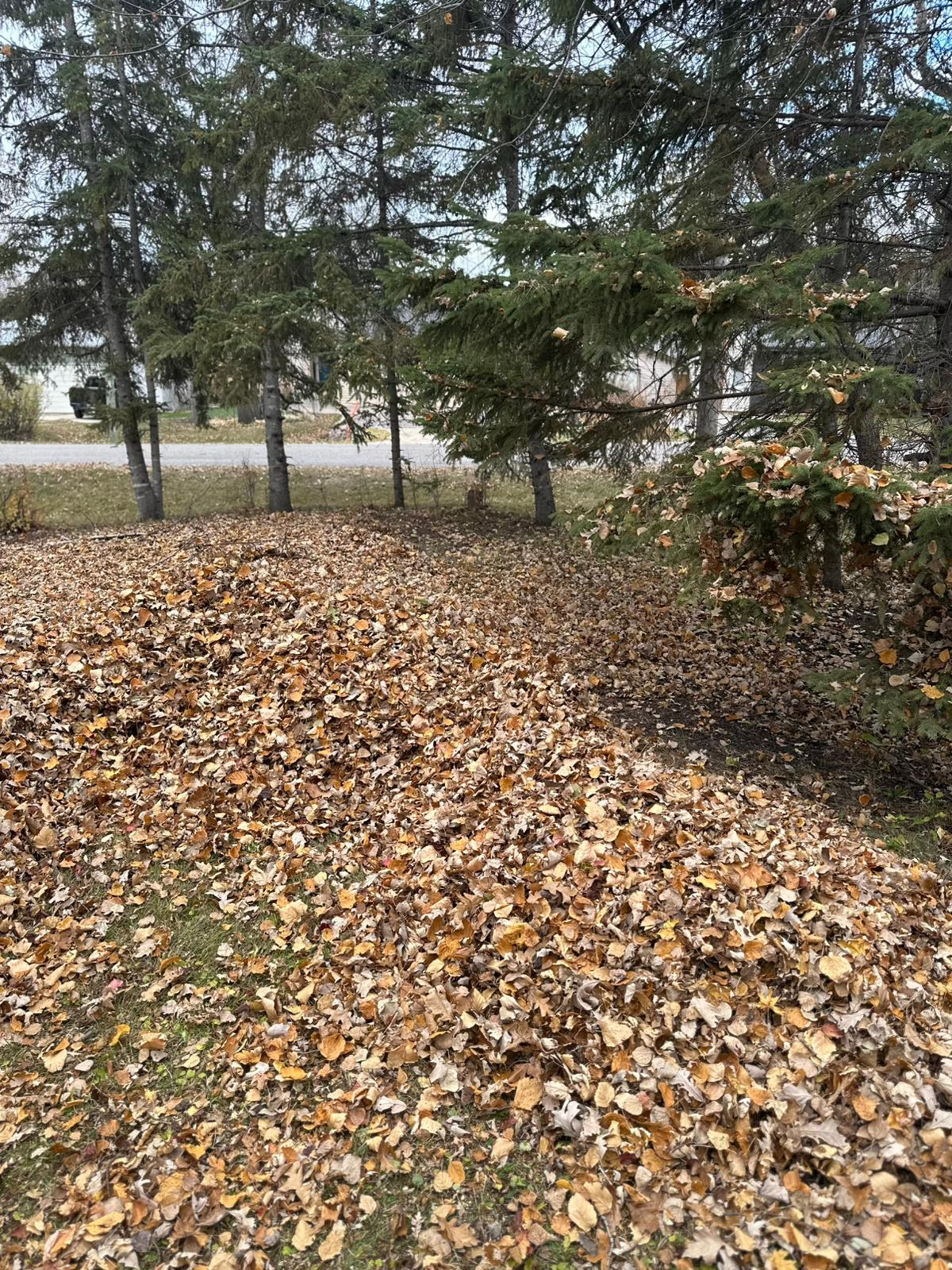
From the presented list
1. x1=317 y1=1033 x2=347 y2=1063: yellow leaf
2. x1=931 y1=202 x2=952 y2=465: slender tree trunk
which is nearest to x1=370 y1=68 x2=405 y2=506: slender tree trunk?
x1=931 y1=202 x2=952 y2=465: slender tree trunk

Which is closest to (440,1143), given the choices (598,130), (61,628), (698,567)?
(698,567)

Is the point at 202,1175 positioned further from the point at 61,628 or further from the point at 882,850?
the point at 61,628

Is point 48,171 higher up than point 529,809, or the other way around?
point 48,171

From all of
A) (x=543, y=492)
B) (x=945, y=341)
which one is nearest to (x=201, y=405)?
(x=543, y=492)

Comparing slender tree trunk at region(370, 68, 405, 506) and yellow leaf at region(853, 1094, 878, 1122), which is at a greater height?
slender tree trunk at region(370, 68, 405, 506)

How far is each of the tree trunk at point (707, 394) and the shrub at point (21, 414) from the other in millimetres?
16300

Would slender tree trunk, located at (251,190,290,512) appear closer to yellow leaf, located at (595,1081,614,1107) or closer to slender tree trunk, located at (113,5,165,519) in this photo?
slender tree trunk, located at (113,5,165,519)

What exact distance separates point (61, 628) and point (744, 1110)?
5.68 m

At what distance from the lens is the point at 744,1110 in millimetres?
2514

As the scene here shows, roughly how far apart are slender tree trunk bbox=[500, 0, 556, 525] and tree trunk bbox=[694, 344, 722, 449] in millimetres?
1596

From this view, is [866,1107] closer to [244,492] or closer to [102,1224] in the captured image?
[102,1224]

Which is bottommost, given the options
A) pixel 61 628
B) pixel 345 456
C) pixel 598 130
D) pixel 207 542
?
pixel 61 628

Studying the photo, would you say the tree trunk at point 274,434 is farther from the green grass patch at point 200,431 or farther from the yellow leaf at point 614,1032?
the yellow leaf at point 614,1032

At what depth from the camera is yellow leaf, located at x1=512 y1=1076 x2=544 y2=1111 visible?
8.90 ft
